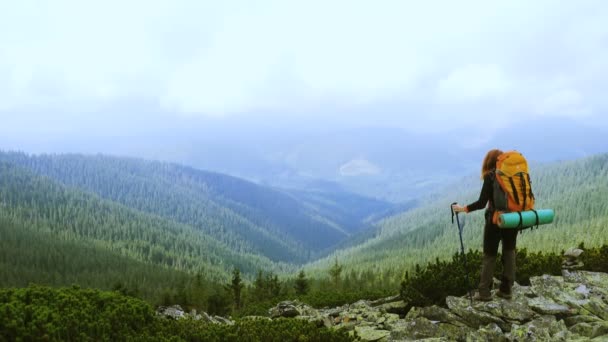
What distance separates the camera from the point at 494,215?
1284 cm

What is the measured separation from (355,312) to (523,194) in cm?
802

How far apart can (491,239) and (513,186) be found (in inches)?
70.2

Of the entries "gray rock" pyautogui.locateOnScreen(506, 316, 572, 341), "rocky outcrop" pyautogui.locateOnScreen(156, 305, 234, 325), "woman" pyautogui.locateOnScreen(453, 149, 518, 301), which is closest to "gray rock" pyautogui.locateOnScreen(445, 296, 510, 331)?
"gray rock" pyautogui.locateOnScreen(506, 316, 572, 341)

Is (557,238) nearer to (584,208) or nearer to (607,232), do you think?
(607,232)

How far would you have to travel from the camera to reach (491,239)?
13328mm

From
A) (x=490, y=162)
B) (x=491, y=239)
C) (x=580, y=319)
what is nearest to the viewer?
(x=580, y=319)

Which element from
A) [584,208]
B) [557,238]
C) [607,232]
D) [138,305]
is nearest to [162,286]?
[557,238]

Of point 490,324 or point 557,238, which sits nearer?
point 490,324

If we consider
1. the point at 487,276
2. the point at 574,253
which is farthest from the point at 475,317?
the point at 574,253

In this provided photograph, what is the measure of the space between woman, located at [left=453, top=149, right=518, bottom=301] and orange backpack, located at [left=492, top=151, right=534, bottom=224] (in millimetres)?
359

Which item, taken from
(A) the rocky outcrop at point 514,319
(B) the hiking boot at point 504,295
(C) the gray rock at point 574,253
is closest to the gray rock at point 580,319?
(A) the rocky outcrop at point 514,319

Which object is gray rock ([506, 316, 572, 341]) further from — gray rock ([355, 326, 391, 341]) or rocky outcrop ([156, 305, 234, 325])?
rocky outcrop ([156, 305, 234, 325])

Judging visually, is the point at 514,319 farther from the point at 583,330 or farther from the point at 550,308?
the point at 583,330

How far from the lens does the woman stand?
1306cm
